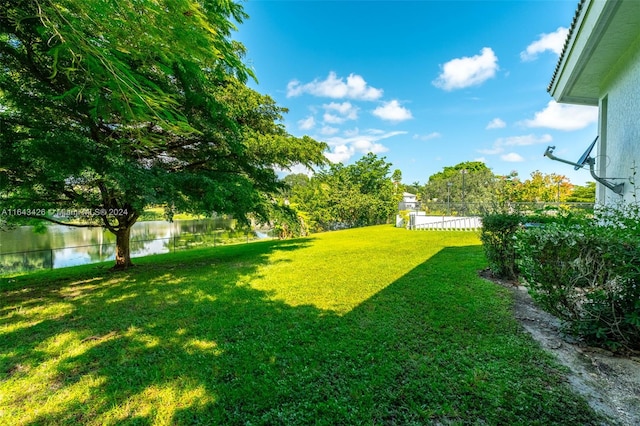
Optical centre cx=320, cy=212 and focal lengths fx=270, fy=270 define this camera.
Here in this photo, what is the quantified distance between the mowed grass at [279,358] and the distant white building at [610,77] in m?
2.45

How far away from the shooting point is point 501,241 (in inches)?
213

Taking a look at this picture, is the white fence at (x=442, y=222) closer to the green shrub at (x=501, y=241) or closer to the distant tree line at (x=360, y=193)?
the distant tree line at (x=360, y=193)

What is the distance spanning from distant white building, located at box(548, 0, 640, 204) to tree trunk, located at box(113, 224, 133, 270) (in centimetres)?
1000

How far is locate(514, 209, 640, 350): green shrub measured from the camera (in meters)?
2.39

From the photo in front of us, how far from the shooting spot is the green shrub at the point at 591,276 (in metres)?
2.39

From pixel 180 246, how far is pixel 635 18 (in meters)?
18.0

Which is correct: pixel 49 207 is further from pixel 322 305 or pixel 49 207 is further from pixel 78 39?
pixel 322 305

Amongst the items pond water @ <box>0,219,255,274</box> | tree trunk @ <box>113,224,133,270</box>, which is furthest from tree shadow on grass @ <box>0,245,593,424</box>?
pond water @ <box>0,219,255,274</box>

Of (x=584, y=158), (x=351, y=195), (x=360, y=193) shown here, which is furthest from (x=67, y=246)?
(x=360, y=193)

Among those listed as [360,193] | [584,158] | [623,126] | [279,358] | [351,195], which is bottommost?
→ [279,358]

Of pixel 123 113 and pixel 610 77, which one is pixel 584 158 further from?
pixel 123 113

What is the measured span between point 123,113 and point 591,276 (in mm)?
5623

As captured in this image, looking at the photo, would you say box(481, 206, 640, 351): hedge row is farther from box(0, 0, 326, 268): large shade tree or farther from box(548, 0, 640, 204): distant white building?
box(0, 0, 326, 268): large shade tree

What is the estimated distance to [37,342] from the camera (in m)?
3.21
